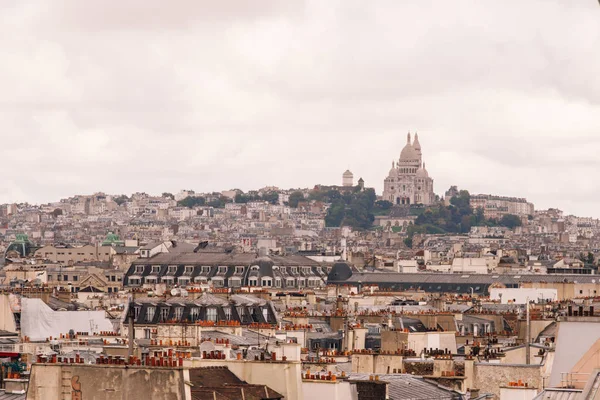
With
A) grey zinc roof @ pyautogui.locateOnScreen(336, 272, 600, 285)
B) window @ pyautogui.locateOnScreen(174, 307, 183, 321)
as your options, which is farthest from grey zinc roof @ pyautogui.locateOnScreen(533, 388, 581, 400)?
grey zinc roof @ pyautogui.locateOnScreen(336, 272, 600, 285)

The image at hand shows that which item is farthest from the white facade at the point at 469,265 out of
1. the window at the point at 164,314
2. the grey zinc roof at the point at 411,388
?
the grey zinc roof at the point at 411,388

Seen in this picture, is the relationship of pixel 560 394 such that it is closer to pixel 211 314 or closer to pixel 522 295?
pixel 211 314

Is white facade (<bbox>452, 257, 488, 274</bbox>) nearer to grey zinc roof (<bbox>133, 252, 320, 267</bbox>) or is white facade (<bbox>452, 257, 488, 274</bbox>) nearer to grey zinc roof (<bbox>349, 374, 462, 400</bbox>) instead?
grey zinc roof (<bbox>133, 252, 320, 267</bbox>)

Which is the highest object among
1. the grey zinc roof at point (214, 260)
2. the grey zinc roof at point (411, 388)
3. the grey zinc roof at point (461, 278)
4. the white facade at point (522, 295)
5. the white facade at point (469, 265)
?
the white facade at point (469, 265)

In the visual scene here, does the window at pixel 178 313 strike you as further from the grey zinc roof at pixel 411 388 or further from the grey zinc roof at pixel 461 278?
the grey zinc roof at pixel 461 278

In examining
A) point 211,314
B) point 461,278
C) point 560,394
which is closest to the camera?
point 560,394

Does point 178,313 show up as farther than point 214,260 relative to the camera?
No

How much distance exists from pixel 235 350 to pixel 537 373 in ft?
15.7

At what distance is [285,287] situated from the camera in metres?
110

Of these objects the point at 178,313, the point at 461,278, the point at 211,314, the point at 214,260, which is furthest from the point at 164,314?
the point at 214,260

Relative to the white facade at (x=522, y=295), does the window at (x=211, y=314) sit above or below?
below

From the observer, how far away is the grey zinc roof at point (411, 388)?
28.6 metres

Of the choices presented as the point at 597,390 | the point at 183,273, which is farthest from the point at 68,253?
the point at 597,390

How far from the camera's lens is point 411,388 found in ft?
96.8
